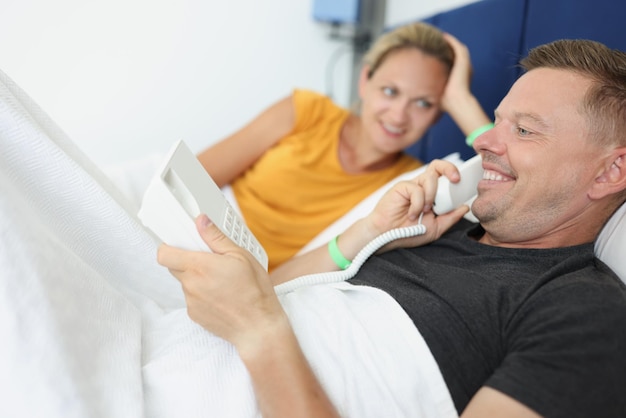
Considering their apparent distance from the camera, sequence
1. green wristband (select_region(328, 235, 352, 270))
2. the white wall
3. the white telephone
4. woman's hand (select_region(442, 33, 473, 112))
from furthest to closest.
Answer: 1. the white wall
2. woman's hand (select_region(442, 33, 473, 112))
3. green wristband (select_region(328, 235, 352, 270))
4. the white telephone

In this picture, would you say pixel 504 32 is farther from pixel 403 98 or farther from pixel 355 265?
pixel 355 265

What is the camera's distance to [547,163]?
84 cm

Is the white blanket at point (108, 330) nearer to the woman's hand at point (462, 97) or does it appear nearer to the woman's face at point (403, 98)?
the woman's hand at point (462, 97)

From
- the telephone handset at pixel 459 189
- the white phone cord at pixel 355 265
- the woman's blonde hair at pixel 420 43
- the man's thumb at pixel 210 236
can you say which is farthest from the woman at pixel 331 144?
the man's thumb at pixel 210 236

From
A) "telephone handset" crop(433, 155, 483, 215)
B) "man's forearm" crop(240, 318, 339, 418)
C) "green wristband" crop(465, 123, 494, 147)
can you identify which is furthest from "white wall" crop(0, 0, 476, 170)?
"man's forearm" crop(240, 318, 339, 418)

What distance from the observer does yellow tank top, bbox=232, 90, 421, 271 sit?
1654mm

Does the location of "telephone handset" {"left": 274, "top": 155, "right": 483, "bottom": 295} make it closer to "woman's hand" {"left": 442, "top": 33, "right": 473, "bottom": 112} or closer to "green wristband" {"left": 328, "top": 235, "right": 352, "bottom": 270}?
"green wristband" {"left": 328, "top": 235, "right": 352, "bottom": 270}

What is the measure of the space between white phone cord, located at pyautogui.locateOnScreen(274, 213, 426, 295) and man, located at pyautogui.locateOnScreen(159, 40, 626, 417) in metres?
0.02

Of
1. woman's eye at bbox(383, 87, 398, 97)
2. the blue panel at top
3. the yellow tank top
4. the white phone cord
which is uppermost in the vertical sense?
the blue panel at top

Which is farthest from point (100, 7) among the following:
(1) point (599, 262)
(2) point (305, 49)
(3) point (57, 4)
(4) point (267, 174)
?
(1) point (599, 262)

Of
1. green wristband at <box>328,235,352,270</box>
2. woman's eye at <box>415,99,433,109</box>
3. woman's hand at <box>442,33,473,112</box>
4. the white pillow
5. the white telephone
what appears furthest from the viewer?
woman's eye at <box>415,99,433,109</box>

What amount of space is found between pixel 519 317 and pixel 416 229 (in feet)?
1.00

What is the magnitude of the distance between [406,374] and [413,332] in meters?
0.06

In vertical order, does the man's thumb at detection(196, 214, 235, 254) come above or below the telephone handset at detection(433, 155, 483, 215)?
above
